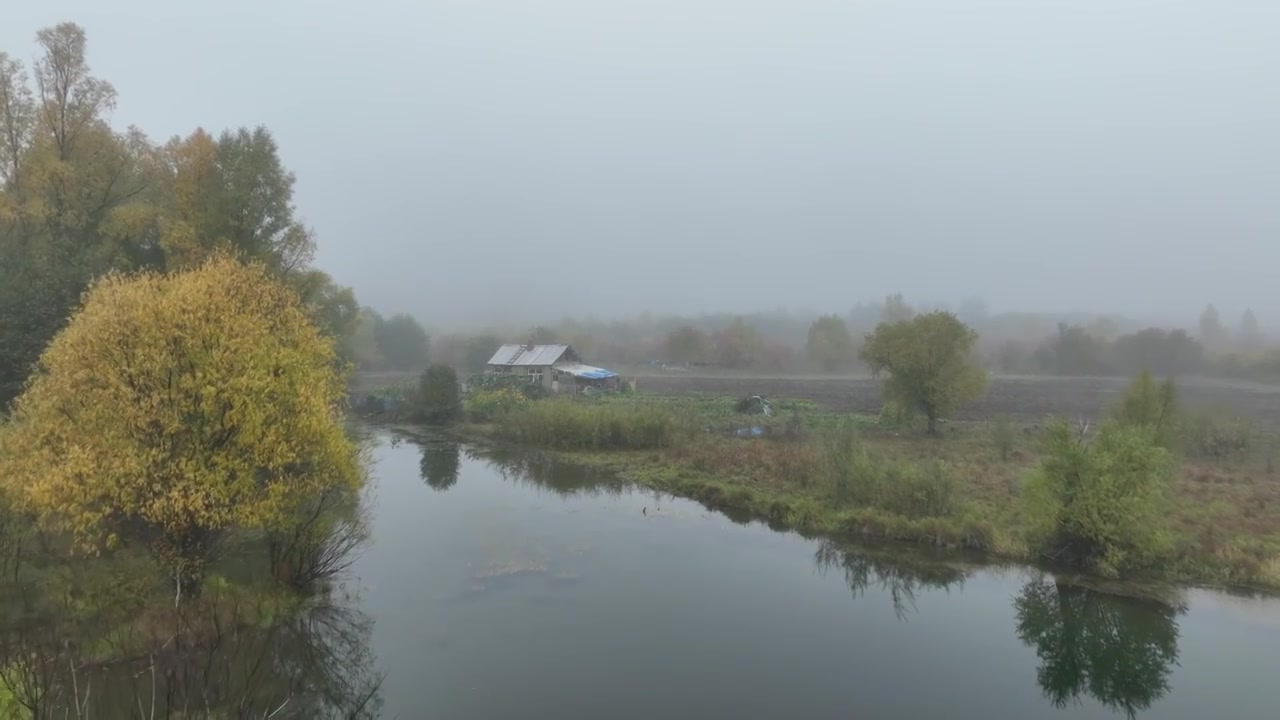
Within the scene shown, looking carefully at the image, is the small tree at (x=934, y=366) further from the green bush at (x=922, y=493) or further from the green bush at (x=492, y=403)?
the green bush at (x=492, y=403)

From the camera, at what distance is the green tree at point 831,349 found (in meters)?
69.0

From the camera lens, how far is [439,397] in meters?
45.7

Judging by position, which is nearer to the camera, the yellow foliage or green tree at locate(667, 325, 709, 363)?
the yellow foliage

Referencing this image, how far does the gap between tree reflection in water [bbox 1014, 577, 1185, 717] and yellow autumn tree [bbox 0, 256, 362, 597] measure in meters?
14.2

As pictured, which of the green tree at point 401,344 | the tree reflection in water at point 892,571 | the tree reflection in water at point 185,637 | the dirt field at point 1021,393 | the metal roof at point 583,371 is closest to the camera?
the tree reflection in water at point 185,637

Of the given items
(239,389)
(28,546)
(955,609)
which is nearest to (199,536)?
(239,389)

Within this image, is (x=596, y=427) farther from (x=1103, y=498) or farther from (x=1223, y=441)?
(x=1223, y=441)

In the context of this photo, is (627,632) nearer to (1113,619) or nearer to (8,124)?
(1113,619)

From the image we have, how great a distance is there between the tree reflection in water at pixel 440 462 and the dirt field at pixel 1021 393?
73.5 feet

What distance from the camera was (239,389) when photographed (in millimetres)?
12078

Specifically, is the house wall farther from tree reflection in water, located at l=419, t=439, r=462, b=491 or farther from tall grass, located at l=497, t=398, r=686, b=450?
tree reflection in water, located at l=419, t=439, r=462, b=491

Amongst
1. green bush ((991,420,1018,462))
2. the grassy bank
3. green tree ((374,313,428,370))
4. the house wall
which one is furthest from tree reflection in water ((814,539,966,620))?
green tree ((374,313,428,370))

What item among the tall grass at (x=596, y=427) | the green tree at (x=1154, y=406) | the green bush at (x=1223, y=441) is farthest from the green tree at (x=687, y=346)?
the green tree at (x=1154, y=406)

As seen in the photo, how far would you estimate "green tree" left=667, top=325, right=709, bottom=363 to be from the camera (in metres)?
78.1
